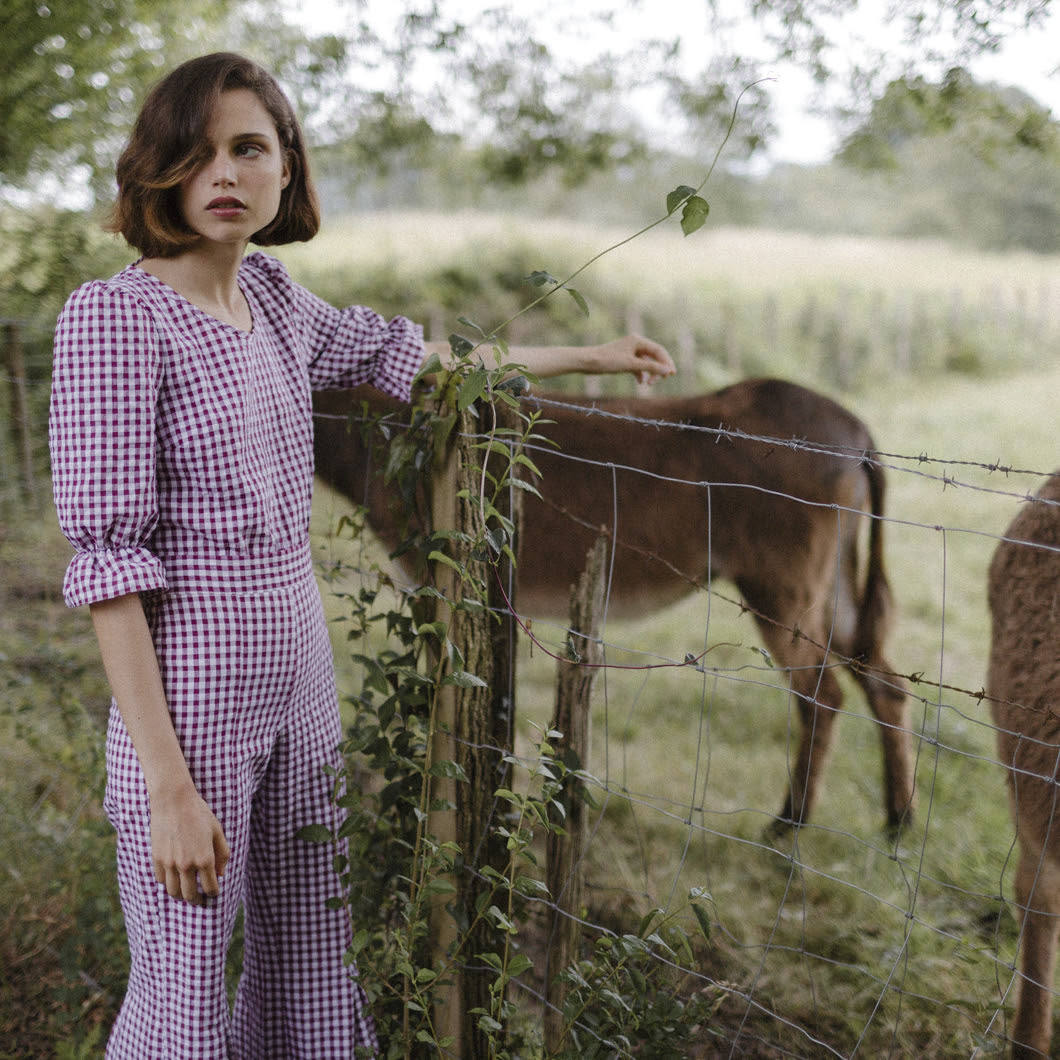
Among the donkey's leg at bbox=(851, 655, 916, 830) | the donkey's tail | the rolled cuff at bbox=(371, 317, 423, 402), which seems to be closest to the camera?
the rolled cuff at bbox=(371, 317, 423, 402)

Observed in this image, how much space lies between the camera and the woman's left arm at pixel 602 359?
188 cm

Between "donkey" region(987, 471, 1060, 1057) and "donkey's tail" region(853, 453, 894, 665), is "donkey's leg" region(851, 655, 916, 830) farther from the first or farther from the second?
"donkey" region(987, 471, 1060, 1057)

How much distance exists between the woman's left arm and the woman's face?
0.50 metres

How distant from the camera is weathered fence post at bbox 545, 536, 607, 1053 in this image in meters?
1.84

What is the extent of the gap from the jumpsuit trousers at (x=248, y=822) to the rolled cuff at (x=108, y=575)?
0.35 ft

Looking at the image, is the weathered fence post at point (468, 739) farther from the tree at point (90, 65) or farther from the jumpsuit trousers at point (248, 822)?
the tree at point (90, 65)

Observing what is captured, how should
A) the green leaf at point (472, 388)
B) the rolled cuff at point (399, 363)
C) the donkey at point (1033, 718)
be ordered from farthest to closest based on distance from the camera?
the donkey at point (1033, 718) < the rolled cuff at point (399, 363) < the green leaf at point (472, 388)

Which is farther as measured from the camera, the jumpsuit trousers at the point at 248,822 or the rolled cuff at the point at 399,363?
the rolled cuff at the point at 399,363

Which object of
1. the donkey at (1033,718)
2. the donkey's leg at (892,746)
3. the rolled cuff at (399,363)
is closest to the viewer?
the rolled cuff at (399,363)

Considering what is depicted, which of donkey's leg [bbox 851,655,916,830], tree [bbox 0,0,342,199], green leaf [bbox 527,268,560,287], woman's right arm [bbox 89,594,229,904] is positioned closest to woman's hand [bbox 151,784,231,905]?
woman's right arm [bbox 89,594,229,904]

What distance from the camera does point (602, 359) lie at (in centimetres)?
190

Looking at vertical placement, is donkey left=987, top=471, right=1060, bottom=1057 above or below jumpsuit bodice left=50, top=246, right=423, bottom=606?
below

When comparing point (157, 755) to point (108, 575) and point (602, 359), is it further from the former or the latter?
point (602, 359)

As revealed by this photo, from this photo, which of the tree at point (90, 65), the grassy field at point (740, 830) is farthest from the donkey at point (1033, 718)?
the tree at point (90, 65)
